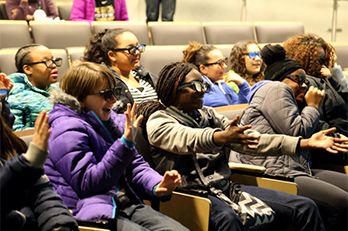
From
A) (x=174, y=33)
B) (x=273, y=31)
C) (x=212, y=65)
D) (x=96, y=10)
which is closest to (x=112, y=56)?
(x=212, y=65)

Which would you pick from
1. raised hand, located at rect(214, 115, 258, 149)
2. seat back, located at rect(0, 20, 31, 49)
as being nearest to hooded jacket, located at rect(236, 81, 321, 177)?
raised hand, located at rect(214, 115, 258, 149)

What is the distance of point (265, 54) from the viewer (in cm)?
228

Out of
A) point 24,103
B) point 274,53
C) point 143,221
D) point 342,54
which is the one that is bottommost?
point 342,54

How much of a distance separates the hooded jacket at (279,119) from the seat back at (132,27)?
2059 millimetres

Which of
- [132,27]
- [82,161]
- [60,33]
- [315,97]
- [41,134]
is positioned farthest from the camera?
[132,27]

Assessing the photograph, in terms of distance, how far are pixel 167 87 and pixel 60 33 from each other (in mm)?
2106

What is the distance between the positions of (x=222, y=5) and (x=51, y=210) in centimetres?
556

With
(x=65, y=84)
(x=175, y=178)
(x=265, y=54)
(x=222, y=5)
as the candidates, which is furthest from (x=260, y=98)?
(x=222, y=5)

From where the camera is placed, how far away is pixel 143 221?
148cm

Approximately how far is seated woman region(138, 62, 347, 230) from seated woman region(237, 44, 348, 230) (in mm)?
185

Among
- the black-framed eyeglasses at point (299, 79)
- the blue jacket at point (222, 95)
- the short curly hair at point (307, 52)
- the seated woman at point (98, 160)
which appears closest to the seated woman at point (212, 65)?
the blue jacket at point (222, 95)

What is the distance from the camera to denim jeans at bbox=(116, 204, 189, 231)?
1.40 m

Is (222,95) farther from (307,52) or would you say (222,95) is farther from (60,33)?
(60,33)

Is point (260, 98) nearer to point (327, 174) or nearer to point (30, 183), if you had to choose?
point (327, 174)
